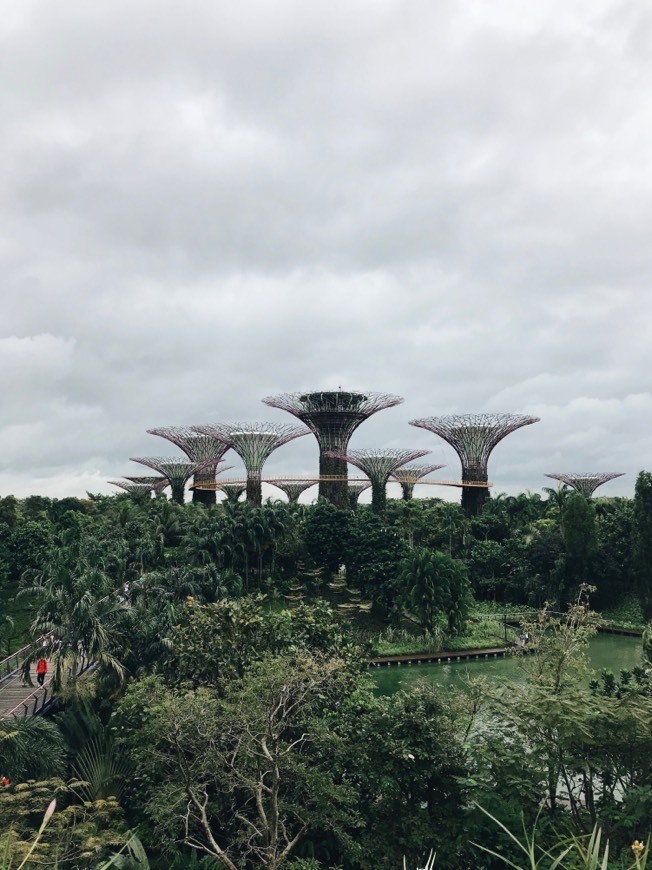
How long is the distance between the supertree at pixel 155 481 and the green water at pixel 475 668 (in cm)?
5714

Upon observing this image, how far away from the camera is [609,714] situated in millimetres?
10898

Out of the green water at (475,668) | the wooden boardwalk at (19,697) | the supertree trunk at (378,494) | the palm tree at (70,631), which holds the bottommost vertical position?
the green water at (475,668)

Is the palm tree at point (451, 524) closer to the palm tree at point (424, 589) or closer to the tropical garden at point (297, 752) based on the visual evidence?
the palm tree at point (424, 589)

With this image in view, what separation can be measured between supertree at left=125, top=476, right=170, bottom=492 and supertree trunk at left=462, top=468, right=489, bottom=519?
38356 millimetres

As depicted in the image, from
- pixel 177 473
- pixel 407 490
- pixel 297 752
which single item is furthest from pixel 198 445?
pixel 297 752

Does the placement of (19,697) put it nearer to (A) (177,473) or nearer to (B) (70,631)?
(B) (70,631)

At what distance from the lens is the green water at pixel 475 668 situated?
93.8ft

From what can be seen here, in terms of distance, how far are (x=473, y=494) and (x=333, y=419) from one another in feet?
45.7


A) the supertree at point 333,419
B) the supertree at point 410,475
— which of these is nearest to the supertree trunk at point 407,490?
the supertree at point 410,475

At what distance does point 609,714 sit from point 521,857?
2.81 m

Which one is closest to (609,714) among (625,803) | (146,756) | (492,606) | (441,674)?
(625,803)

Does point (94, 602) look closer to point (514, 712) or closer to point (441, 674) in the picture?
point (514, 712)

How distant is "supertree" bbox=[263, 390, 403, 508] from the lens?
194 ft

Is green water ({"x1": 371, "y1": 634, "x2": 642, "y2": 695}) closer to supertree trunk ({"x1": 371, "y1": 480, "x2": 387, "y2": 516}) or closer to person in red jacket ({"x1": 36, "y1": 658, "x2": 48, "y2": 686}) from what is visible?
person in red jacket ({"x1": 36, "y1": 658, "x2": 48, "y2": 686})
